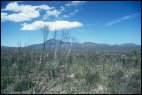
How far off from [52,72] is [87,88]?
18.4 feet

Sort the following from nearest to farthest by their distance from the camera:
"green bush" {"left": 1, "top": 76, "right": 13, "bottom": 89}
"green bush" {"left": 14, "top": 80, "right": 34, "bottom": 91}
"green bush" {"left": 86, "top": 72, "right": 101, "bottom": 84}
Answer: "green bush" {"left": 14, "top": 80, "right": 34, "bottom": 91} < "green bush" {"left": 1, "top": 76, "right": 13, "bottom": 89} < "green bush" {"left": 86, "top": 72, "right": 101, "bottom": 84}

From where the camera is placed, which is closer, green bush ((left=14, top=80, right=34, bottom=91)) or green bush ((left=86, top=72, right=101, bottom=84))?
green bush ((left=14, top=80, right=34, bottom=91))

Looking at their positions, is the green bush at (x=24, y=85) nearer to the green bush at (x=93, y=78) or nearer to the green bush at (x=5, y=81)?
the green bush at (x=5, y=81)

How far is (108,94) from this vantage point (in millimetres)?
12781

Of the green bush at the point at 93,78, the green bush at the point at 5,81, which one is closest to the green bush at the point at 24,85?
the green bush at the point at 5,81

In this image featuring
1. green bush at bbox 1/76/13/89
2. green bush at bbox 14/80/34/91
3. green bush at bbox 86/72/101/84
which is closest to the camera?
green bush at bbox 14/80/34/91

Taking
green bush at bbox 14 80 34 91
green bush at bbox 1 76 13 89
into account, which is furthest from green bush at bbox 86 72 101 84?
green bush at bbox 1 76 13 89

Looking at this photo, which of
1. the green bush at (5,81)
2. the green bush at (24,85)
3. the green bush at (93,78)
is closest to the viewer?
the green bush at (24,85)

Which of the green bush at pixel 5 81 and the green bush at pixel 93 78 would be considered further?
the green bush at pixel 93 78

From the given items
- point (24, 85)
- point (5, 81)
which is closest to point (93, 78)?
point (24, 85)

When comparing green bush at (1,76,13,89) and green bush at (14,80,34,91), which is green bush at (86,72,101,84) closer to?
green bush at (14,80,34,91)

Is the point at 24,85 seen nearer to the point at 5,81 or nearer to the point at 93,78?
the point at 5,81

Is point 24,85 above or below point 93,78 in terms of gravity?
below

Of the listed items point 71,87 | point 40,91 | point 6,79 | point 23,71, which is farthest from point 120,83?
point 6,79
